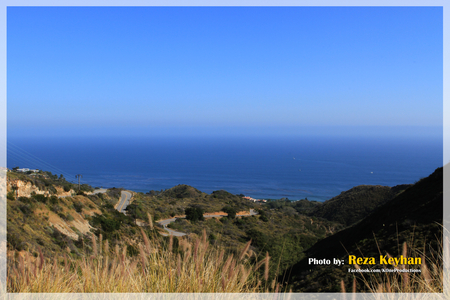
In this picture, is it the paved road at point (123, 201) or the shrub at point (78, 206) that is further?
the paved road at point (123, 201)

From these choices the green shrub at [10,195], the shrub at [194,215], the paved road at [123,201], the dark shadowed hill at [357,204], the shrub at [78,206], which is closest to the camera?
the green shrub at [10,195]

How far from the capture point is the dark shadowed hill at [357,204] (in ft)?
129

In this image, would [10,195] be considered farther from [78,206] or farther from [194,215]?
[194,215]

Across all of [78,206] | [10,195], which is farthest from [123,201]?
[10,195]

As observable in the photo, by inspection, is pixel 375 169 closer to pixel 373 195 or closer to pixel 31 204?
pixel 373 195

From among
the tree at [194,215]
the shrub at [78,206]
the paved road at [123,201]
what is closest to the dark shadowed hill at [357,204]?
the tree at [194,215]

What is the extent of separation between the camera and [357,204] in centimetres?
4228

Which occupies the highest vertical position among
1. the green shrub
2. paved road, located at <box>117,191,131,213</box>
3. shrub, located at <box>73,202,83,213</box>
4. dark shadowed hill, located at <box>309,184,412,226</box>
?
the green shrub

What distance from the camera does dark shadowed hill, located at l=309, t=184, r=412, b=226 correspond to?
39319mm

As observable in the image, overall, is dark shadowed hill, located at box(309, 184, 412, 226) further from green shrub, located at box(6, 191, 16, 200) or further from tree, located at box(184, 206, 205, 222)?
green shrub, located at box(6, 191, 16, 200)

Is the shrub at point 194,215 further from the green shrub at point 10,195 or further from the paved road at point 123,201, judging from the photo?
the green shrub at point 10,195

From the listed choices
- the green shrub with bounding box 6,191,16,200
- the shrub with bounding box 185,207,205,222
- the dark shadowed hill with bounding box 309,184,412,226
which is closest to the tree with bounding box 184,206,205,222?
the shrub with bounding box 185,207,205,222

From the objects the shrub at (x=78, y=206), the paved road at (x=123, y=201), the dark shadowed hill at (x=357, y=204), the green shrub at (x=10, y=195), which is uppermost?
the green shrub at (x=10, y=195)

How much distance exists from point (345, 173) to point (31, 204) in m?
130
